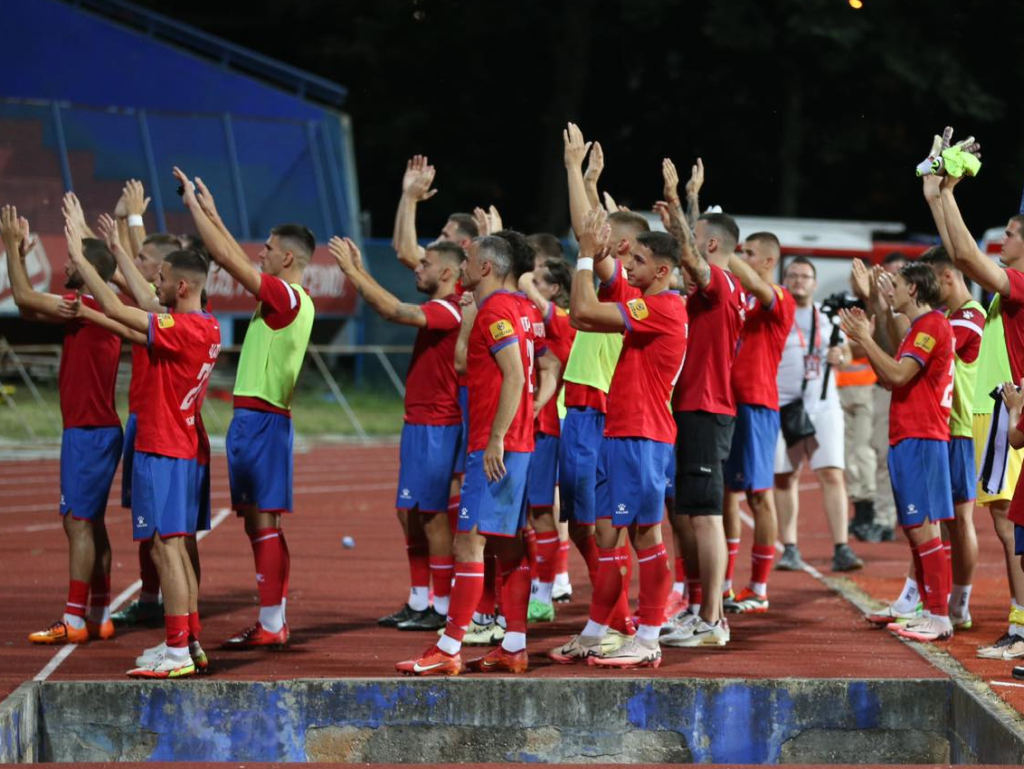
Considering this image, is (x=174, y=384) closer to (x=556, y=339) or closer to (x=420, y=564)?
(x=420, y=564)

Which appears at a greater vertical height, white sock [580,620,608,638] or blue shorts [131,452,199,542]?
blue shorts [131,452,199,542]

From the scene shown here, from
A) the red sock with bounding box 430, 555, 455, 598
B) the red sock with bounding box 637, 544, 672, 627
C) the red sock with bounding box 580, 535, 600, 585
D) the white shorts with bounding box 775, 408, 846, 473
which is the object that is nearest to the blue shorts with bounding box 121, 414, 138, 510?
the red sock with bounding box 430, 555, 455, 598

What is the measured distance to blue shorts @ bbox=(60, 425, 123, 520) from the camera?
872 cm

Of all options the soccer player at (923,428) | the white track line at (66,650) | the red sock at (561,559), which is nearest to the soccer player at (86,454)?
the white track line at (66,650)

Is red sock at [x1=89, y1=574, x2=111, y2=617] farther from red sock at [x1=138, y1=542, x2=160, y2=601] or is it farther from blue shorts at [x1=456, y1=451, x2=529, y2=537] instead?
blue shorts at [x1=456, y1=451, x2=529, y2=537]

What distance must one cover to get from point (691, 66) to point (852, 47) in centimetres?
507

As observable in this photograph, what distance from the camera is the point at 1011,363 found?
821 centimetres

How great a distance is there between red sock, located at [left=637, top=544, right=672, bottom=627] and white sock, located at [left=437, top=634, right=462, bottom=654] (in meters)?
1.00

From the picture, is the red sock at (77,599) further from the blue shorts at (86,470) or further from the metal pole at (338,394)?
the metal pole at (338,394)

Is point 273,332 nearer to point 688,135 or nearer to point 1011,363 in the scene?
point 1011,363

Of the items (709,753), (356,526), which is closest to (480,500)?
(709,753)

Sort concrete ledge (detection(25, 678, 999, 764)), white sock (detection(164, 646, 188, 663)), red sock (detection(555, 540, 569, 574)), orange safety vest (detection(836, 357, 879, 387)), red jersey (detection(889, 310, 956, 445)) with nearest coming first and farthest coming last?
concrete ledge (detection(25, 678, 999, 764)) < white sock (detection(164, 646, 188, 663)) < red jersey (detection(889, 310, 956, 445)) < red sock (detection(555, 540, 569, 574)) < orange safety vest (detection(836, 357, 879, 387))

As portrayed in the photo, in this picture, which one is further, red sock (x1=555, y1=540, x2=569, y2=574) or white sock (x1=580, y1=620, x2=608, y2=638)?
red sock (x1=555, y1=540, x2=569, y2=574)

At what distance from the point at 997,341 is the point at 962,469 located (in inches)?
45.4
